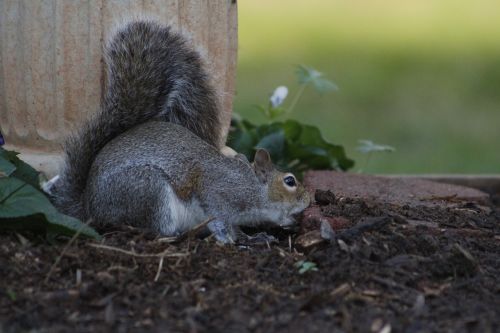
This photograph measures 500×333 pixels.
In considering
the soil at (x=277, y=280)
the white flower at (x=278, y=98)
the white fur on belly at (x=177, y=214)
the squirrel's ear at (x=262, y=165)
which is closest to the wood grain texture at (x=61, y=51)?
the squirrel's ear at (x=262, y=165)

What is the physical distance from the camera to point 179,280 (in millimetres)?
2668

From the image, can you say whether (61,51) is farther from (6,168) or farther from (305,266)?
(305,266)

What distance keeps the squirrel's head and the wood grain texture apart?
44cm

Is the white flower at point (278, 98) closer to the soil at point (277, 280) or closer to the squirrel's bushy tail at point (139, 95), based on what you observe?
the squirrel's bushy tail at point (139, 95)

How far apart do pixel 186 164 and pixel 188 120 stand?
0.40 meters

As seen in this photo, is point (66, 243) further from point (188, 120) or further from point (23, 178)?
point (188, 120)

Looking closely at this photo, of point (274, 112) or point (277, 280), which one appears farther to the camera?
point (274, 112)

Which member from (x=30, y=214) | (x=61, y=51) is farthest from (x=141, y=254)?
(x=61, y=51)

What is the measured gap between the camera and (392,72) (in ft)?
28.2

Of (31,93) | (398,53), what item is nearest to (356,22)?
(398,53)

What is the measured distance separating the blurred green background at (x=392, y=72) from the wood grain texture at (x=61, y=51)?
126 cm

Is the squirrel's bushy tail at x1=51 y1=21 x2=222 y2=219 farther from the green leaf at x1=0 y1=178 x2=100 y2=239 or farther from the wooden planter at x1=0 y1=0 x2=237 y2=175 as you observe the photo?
the green leaf at x1=0 y1=178 x2=100 y2=239

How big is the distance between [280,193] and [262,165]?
0.36 ft

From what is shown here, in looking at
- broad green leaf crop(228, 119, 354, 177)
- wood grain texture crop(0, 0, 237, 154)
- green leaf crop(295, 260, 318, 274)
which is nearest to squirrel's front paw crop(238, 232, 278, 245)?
green leaf crop(295, 260, 318, 274)
